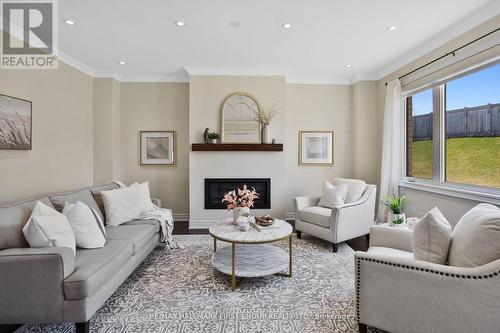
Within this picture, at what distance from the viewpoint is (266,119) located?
4.45 meters

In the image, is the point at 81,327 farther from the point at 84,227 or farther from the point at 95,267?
the point at 84,227

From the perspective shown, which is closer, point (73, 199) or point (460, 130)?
point (73, 199)

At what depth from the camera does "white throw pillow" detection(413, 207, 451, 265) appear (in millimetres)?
1555

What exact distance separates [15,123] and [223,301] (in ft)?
10.4

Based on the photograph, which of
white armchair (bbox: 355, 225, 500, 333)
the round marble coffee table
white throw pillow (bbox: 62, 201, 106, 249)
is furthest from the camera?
the round marble coffee table

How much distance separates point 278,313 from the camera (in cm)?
201

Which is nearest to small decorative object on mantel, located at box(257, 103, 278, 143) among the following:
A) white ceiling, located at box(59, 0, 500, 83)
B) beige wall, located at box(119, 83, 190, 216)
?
white ceiling, located at box(59, 0, 500, 83)

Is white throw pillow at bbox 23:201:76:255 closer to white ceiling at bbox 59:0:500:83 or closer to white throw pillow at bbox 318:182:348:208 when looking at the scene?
white ceiling at bbox 59:0:500:83

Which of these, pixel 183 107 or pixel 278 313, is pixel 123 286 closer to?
pixel 278 313

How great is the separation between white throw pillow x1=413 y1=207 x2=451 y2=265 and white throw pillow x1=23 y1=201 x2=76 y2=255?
99.0 inches

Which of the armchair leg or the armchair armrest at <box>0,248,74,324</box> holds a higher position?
the armchair armrest at <box>0,248,74,324</box>

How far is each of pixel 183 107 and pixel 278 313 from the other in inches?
159

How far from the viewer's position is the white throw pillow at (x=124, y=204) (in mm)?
2951

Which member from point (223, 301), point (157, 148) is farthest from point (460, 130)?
point (157, 148)
